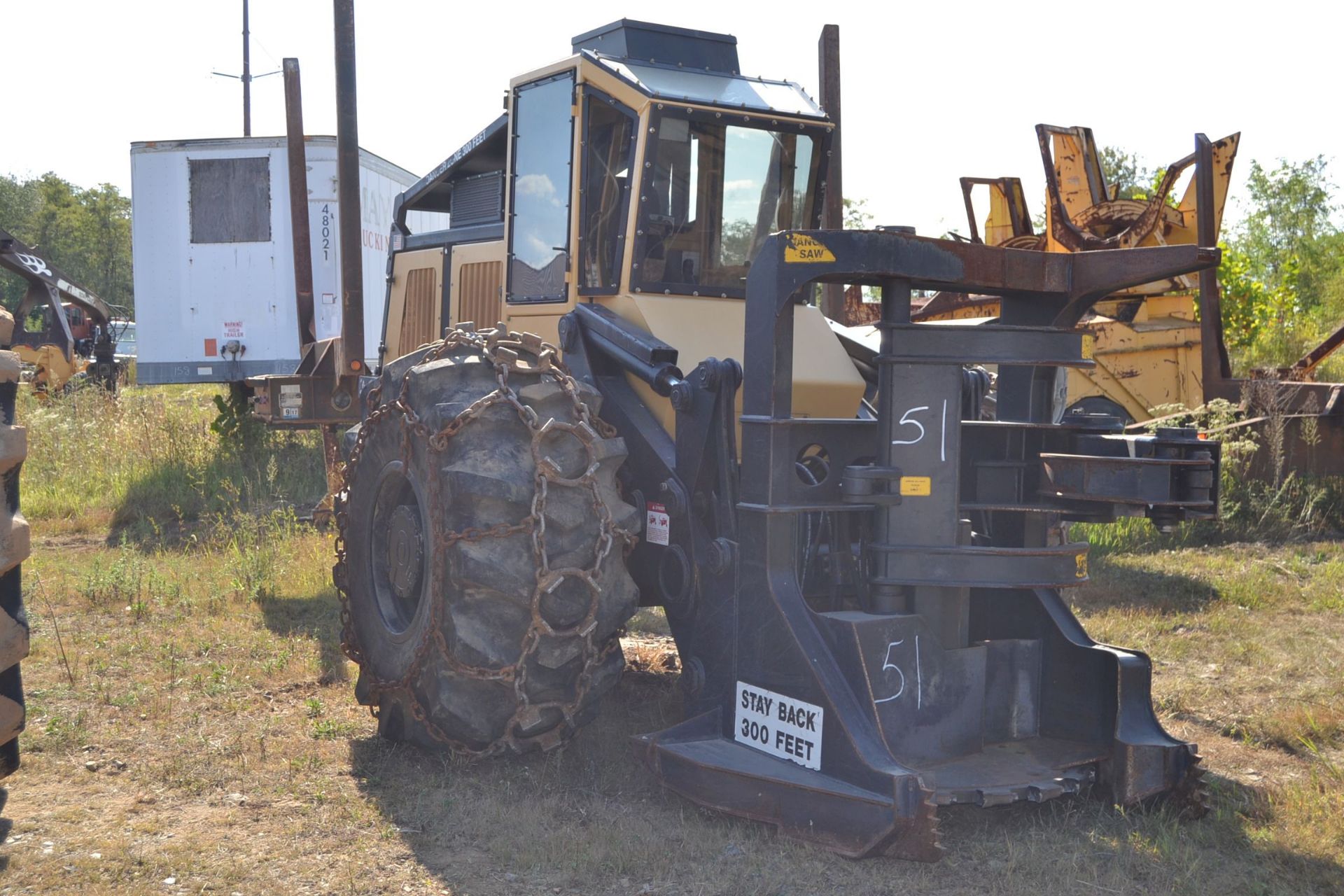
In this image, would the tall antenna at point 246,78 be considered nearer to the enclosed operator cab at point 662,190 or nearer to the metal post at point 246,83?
the metal post at point 246,83

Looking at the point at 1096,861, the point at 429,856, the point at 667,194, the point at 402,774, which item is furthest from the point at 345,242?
the point at 1096,861

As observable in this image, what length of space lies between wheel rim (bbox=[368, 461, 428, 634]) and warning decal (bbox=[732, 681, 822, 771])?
1328 mm

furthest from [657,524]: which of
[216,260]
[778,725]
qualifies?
[216,260]

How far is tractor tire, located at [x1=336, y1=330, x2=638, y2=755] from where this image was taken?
432cm

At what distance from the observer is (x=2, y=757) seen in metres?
3.88

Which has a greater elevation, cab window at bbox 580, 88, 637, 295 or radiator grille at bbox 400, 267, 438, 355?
cab window at bbox 580, 88, 637, 295

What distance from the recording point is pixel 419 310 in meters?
7.02

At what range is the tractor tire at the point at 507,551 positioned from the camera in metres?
4.32

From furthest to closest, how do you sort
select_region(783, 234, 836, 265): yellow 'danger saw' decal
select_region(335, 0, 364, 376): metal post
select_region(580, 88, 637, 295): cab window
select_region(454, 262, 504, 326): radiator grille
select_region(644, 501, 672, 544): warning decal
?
select_region(335, 0, 364, 376): metal post < select_region(454, 262, 504, 326): radiator grille < select_region(580, 88, 637, 295): cab window < select_region(644, 501, 672, 544): warning decal < select_region(783, 234, 836, 265): yellow 'danger saw' decal

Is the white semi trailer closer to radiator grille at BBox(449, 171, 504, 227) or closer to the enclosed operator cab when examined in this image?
radiator grille at BBox(449, 171, 504, 227)

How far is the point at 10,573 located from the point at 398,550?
4.62ft

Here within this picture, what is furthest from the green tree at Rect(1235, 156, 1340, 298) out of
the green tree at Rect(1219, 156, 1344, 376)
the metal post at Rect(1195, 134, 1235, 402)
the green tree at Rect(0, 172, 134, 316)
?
the green tree at Rect(0, 172, 134, 316)

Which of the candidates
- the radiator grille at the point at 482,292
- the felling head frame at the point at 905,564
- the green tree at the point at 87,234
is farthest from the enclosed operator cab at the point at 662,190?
the green tree at the point at 87,234

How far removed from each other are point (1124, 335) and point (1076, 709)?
9.17 meters
